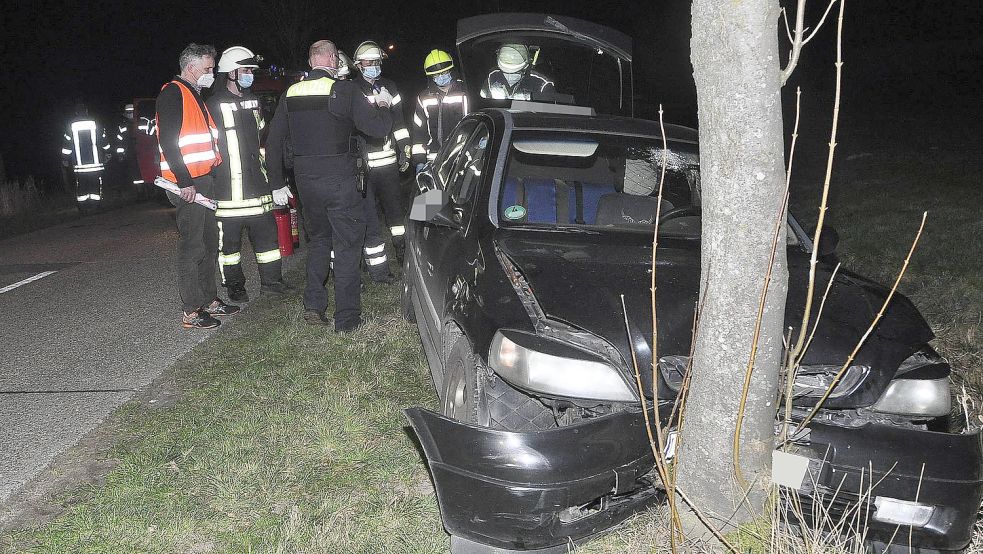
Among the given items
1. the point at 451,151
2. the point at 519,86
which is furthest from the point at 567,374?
the point at 519,86

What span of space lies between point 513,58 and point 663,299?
465 cm

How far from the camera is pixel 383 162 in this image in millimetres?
6773

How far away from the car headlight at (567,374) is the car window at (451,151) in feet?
7.03

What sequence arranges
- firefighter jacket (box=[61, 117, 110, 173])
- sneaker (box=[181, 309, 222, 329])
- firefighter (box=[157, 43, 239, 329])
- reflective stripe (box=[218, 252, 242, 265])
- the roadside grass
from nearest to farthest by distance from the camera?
the roadside grass → firefighter (box=[157, 43, 239, 329]) → sneaker (box=[181, 309, 222, 329]) → reflective stripe (box=[218, 252, 242, 265]) → firefighter jacket (box=[61, 117, 110, 173])

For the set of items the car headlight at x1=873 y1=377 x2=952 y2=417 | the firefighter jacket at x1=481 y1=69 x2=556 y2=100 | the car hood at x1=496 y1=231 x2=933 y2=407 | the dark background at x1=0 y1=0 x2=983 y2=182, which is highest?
the dark background at x1=0 y1=0 x2=983 y2=182

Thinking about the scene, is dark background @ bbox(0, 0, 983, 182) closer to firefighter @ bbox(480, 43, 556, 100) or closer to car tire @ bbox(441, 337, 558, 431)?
firefighter @ bbox(480, 43, 556, 100)

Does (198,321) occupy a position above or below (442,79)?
below

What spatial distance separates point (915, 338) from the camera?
2760 mm

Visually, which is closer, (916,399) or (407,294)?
(916,399)

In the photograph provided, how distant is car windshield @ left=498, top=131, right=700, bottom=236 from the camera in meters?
3.74

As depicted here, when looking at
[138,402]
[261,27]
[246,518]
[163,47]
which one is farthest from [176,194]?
[163,47]

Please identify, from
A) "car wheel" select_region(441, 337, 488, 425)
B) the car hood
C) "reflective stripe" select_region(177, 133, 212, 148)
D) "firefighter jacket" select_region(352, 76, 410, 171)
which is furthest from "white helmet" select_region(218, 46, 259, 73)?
"car wheel" select_region(441, 337, 488, 425)

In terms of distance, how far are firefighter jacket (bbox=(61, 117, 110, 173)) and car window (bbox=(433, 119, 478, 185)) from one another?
394 inches

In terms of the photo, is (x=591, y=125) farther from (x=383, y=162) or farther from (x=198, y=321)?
(x=198, y=321)
